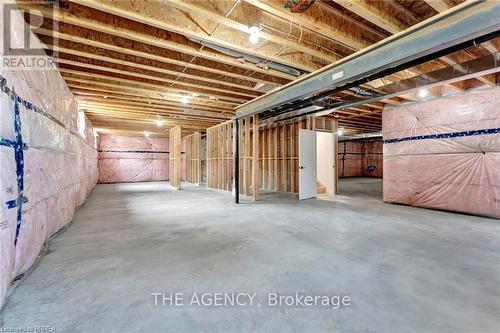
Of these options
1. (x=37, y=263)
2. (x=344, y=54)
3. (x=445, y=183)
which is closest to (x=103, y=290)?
(x=37, y=263)

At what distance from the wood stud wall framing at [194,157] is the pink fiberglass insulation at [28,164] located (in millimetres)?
7530

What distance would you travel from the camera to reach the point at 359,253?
2.62m

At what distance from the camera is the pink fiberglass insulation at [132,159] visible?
1222 centimetres

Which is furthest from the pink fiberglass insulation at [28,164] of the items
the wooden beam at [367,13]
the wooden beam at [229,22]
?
the wooden beam at [367,13]

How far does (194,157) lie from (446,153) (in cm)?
948

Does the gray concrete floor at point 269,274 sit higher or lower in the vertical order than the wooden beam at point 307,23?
lower

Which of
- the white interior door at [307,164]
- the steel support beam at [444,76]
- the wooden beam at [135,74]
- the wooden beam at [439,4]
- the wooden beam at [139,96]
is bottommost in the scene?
the white interior door at [307,164]

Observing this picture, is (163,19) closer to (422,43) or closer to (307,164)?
(422,43)

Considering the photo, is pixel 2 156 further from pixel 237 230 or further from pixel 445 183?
pixel 445 183

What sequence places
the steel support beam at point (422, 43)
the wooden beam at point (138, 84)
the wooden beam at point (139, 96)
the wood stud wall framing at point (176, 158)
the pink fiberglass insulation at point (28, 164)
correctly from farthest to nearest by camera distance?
the wood stud wall framing at point (176, 158) → the wooden beam at point (139, 96) → the wooden beam at point (138, 84) → the steel support beam at point (422, 43) → the pink fiberglass insulation at point (28, 164)

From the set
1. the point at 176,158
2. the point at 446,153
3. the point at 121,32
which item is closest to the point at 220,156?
the point at 176,158

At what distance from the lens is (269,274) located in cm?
213

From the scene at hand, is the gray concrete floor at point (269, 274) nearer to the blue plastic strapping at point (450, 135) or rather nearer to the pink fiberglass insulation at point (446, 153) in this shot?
the pink fiberglass insulation at point (446, 153)

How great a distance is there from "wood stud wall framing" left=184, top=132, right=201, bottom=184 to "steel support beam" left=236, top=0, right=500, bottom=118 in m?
8.11
